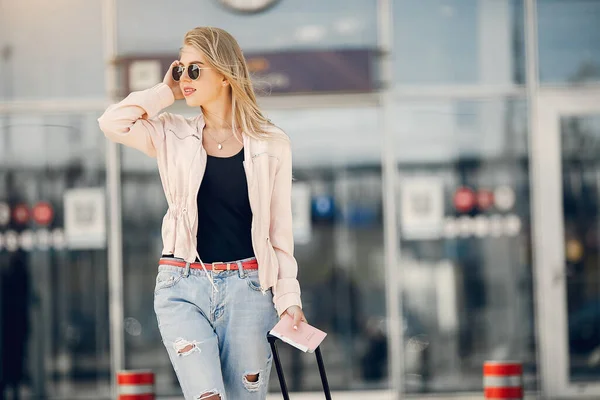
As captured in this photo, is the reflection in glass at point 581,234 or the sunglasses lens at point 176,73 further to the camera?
the reflection in glass at point 581,234

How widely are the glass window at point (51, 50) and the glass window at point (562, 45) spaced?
3.82 m

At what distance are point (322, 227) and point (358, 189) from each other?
1.47ft

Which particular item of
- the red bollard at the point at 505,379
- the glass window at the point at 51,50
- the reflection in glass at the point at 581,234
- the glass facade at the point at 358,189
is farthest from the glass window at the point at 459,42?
the red bollard at the point at 505,379

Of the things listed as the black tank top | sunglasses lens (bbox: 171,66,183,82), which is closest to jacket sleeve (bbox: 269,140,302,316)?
the black tank top

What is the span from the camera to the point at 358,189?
9172 millimetres

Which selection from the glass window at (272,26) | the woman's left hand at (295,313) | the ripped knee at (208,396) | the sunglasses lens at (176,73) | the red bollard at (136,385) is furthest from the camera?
the glass window at (272,26)

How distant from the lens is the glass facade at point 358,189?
916cm

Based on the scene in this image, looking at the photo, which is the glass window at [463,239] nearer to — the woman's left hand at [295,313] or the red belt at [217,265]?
the woman's left hand at [295,313]

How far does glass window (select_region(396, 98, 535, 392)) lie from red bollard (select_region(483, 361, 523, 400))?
2.76 meters

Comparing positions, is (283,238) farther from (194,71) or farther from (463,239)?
(463,239)

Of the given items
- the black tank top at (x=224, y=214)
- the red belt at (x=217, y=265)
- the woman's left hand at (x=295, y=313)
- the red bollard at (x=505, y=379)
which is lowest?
the red bollard at (x=505, y=379)

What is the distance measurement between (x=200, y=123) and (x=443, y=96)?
18.3 feet

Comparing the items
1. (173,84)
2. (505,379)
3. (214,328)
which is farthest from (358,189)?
(214,328)

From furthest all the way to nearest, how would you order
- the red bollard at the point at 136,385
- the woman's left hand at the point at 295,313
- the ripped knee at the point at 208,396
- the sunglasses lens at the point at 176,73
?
the red bollard at the point at 136,385 → the sunglasses lens at the point at 176,73 → the woman's left hand at the point at 295,313 → the ripped knee at the point at 208,396
